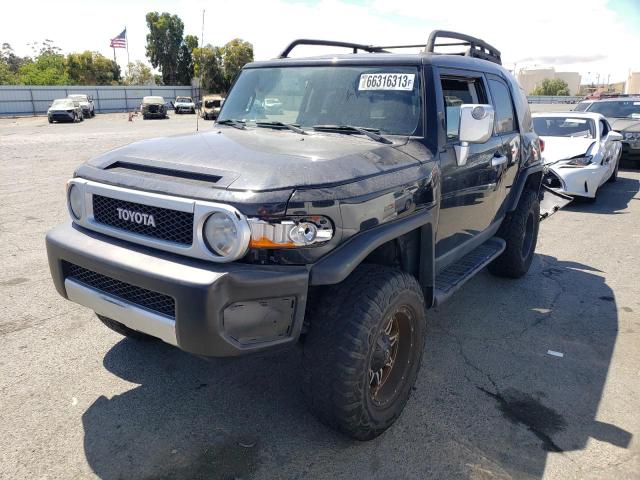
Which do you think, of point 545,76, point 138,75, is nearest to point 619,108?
point 138,75

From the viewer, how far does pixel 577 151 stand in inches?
366

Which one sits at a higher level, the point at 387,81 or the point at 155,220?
the point at 387,81

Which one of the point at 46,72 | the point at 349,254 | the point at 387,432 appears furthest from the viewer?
the point at 46,72

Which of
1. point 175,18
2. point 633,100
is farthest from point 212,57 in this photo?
point 633,100

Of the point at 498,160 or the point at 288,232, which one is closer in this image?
the point at 288,232

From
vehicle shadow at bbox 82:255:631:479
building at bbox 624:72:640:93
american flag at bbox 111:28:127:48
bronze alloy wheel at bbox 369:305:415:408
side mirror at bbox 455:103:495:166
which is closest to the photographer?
vehicle shadow at bbox 82:255:631:479

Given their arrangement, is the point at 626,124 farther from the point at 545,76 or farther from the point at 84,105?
the point at 545,76

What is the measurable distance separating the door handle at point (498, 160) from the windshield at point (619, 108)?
11.0 meters

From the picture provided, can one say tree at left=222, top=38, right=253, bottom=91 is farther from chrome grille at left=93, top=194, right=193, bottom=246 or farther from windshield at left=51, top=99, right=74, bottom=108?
chrome grille at left=93, top=194, right=193, bottom=246

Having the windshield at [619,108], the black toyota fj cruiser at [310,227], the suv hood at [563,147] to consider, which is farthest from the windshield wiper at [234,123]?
the windshield at [619,108]

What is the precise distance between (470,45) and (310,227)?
3.19 m

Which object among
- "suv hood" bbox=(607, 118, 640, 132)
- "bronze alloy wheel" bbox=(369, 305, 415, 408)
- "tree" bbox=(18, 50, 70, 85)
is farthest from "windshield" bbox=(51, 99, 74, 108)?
"bronze alloy wheel" bbox=(369, 305, 415, 408)

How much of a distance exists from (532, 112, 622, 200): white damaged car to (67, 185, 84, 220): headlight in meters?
6.92

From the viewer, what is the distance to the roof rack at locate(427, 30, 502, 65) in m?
3.93
